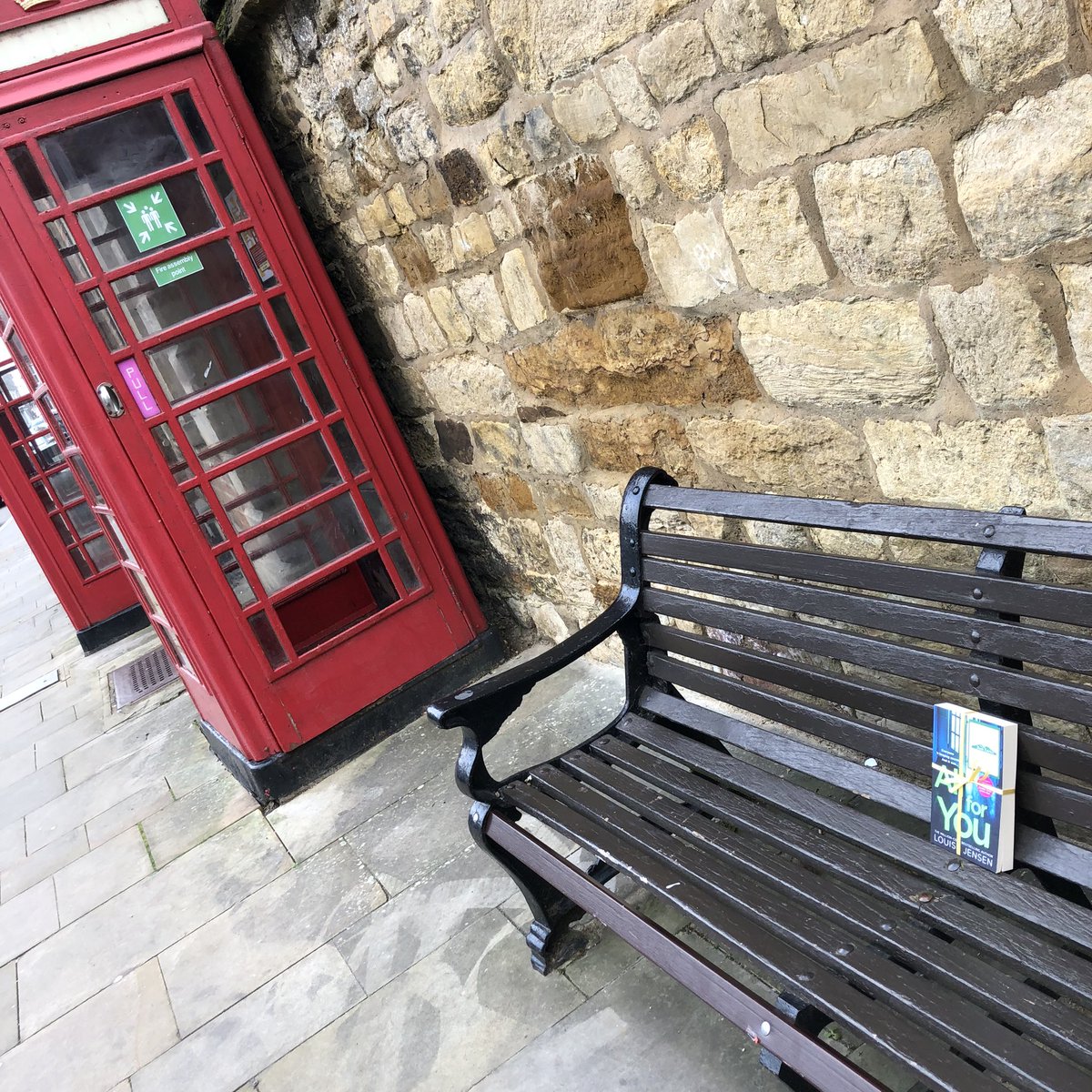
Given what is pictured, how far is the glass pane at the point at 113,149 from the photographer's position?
10.4 feet

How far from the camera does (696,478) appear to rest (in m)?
2.67

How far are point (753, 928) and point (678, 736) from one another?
67 centimetres

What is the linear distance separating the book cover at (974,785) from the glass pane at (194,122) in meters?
2.99

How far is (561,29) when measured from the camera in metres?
2.28

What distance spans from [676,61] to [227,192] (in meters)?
1.98

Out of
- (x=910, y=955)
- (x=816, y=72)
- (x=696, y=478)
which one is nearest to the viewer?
(x=910, y=955)

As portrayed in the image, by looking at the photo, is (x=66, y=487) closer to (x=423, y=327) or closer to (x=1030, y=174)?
(x=423, y=327)

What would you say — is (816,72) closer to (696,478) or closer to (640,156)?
(640,156)

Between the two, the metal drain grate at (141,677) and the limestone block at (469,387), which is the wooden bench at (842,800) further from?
the metal drain grate at (141,677)

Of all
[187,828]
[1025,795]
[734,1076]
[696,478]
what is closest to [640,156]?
[696,478]

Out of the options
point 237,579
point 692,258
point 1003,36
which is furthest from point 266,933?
point 1003,36

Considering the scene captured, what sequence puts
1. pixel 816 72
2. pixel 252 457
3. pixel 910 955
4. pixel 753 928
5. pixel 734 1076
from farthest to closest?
pixel 252 457 → pixel 734 1076 → pixel 816 72 → pixel 753 928 → pixel 910 955

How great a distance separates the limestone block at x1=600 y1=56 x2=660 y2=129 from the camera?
7.01 ft

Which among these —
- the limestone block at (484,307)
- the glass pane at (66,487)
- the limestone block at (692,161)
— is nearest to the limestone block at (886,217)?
the limestone block at (692,161)
